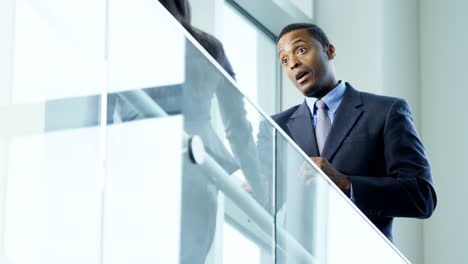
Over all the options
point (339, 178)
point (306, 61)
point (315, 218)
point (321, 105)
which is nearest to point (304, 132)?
point (321, 105)

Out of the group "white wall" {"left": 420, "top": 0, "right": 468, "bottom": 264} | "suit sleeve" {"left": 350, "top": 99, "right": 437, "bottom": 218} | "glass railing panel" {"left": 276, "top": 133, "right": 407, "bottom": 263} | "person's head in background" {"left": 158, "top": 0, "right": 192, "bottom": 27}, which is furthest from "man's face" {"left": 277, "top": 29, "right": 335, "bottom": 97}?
"white wall" {"left": 420, "top": 0, "right": 468, "bottom": 264}

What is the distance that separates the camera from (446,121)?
8.39 meters

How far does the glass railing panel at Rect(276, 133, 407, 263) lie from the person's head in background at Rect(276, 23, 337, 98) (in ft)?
2.82

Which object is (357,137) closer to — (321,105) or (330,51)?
(321,105)

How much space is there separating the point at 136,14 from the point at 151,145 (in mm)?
284

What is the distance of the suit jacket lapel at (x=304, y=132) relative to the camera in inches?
156

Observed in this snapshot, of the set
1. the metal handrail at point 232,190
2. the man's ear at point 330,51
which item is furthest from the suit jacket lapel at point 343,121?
the metal handrail at point 232,190

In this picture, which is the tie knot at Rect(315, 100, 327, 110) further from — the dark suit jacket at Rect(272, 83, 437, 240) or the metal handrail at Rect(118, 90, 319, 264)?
the metal handrail at Rect(118, 90, 319, 264)

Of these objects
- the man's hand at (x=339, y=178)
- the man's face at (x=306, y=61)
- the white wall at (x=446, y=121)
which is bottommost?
the man's hand at (x=339, y=178)

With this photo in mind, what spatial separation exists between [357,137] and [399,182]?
11.0 inches

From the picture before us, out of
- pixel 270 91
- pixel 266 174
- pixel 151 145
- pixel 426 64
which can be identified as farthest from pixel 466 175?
pixel 151 145

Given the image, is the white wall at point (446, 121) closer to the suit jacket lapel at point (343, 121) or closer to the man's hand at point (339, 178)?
the suit jacket lapel at point (343, 121)

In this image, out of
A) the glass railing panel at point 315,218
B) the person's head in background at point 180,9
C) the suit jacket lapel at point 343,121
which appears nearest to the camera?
the glass railing panel at point 315,218

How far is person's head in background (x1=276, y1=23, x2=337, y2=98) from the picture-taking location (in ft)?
13.3
